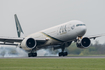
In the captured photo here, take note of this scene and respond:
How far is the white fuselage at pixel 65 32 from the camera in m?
37.6

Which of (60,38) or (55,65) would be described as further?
(60,38)

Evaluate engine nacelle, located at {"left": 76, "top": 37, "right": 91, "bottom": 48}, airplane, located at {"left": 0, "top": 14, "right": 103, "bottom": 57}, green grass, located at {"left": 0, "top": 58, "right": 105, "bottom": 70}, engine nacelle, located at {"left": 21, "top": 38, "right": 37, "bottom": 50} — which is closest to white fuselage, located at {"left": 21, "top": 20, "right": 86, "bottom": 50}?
airplane, located at {"left": 0, "top": 14, "right": 103, "bottom": 57}

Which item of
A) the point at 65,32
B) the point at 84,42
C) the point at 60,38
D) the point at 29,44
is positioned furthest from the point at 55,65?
the point at 29,44

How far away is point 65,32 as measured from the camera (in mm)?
38875

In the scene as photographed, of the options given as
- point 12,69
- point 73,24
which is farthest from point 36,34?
point 12,69

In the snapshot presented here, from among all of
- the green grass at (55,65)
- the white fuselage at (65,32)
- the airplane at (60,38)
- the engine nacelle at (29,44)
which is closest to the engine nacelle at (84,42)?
the airplane at (60,38)

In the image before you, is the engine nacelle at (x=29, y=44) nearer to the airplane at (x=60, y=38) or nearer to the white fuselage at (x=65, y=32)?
the airplane at (x=60, y=38)

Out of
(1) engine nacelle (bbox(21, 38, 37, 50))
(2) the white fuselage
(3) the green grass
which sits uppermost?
(2) the white fuselage

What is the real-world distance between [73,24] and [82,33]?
1908mm

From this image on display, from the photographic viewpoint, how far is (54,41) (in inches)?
1628

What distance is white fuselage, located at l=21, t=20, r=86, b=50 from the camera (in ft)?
123

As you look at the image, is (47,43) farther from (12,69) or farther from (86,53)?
(12,69)

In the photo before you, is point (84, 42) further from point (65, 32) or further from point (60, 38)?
point (60, 38)

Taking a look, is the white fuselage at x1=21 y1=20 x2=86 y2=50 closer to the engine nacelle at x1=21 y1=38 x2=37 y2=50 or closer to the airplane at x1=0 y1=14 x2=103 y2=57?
the airplane at x1=0 y1=14 x2=103 y2=57
